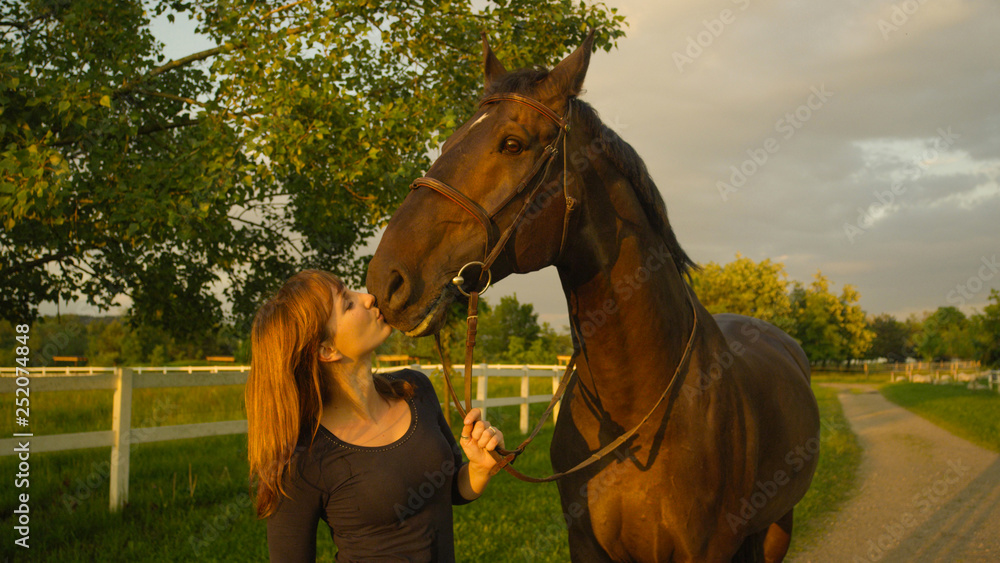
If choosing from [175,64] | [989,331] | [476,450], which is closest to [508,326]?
[989,331]

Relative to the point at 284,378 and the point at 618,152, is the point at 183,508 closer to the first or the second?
the point at 284,378

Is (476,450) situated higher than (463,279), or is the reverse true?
(463,279)

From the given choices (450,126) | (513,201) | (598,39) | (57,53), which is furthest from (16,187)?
(598,39)

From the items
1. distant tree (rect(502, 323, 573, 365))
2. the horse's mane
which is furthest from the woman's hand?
distant tree (rect(502, 323, 573, 365))

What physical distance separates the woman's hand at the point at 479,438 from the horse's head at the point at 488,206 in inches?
11.9

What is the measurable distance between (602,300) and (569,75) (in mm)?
738

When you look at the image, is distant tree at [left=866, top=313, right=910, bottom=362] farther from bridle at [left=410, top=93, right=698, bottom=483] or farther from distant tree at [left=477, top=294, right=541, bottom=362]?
bridle at [left=410, top=93, right=698, bottom=483]

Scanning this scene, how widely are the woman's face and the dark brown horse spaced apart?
30 cm

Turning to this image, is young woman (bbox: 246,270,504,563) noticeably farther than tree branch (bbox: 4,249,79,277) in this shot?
No

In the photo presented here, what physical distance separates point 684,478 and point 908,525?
519 cm

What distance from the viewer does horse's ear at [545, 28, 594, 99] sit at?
211cm

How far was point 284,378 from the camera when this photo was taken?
2.03m

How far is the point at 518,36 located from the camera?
722 centimetres

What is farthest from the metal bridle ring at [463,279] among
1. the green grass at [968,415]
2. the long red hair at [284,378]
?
the green grass at [968,415]
